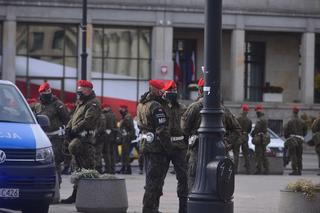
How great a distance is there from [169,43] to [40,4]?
6.35 metres

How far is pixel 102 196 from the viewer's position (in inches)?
539

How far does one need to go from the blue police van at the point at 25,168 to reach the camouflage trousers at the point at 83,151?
2410mm

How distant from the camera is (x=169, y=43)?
42781 mm

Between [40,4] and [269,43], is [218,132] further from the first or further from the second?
[269,43]

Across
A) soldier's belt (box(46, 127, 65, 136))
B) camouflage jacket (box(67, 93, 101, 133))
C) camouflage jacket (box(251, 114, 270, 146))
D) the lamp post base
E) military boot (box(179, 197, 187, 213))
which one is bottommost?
military boot (box(179, 197, 187, 213))

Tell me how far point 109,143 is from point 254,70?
2376cm

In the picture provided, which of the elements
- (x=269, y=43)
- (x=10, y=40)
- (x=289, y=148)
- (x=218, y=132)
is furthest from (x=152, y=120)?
(x=269, y=43)

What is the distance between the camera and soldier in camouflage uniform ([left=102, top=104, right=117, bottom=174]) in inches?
966

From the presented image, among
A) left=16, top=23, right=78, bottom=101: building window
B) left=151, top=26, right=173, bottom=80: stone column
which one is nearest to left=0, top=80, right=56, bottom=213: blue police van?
left=16, top=23, right=78, bottom=101: building window

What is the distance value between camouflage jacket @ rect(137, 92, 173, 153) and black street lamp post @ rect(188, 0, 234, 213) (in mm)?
1218

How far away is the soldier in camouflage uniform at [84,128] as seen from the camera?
582 inches

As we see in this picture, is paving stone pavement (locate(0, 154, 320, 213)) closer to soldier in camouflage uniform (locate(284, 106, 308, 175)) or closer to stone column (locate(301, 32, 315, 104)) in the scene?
soldier in camouflage uniform (locate(284, 106, 308, 175))

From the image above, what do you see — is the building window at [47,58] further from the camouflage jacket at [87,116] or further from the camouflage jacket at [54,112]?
the camouflage jacket at [87,116]

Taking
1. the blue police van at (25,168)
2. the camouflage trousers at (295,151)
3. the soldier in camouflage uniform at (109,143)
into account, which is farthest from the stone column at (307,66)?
the blue police van at (25,168)
